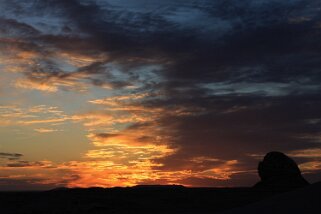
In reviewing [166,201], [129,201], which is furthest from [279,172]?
[129,201]

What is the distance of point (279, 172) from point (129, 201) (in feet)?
54.4

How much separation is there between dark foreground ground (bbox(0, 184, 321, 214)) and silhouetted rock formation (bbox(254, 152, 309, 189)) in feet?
21.3

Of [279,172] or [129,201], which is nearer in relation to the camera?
[129,201]

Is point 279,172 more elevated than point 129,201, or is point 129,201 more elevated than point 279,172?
point 279,172

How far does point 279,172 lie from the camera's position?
136 feet

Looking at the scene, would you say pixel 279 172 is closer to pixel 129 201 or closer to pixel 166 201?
pixel 166 201

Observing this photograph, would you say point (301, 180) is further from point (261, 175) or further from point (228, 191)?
point (228, 191)

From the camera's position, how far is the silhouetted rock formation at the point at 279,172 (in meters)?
41.4

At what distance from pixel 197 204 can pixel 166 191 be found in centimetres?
583

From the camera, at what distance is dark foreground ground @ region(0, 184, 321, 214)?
2773cm

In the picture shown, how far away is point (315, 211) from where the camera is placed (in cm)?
1877

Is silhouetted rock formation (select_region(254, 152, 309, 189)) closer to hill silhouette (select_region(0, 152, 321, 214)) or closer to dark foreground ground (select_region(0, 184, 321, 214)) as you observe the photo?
hill silhouette (select_region(0, 152, 321, 214))

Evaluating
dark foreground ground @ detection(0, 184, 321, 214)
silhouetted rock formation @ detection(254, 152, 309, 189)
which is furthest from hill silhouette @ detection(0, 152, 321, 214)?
silhouetted rock formation @ detection(254, 152, 309, 189)

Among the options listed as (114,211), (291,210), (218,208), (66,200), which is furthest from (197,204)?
(291,210)
